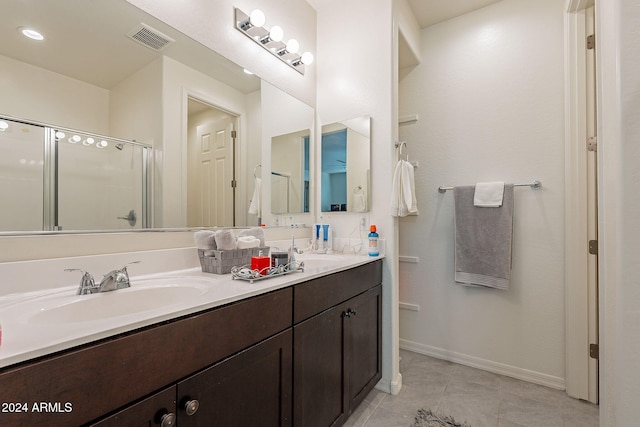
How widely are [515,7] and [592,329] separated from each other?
2202 millimetres

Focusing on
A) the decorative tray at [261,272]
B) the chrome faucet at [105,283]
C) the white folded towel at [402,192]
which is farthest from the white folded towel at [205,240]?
the white folded towel at [402,192]

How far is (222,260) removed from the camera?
1.19m

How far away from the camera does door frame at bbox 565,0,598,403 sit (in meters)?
1.74

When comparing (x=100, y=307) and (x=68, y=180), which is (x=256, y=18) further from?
(x=100, y=307)

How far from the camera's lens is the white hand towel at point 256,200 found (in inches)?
70.4

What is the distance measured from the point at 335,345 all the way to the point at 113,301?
92 centimetres

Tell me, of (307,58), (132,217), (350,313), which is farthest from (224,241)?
(307,58)

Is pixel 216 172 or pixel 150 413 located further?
pixel 216 172

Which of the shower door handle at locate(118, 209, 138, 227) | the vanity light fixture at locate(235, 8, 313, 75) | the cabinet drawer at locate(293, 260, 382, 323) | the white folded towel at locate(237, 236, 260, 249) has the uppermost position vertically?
the vanity light fixture at locate(235, 8, 313, 75)

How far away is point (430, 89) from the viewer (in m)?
2.39

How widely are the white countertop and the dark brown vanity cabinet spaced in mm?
127

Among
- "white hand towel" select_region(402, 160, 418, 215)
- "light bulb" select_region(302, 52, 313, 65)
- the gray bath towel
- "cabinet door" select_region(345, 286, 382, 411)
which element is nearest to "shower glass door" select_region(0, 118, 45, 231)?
"cabinet door" select_region(345, 286, 382, 411)

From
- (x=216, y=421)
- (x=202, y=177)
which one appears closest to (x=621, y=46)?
(x=216, y=421)

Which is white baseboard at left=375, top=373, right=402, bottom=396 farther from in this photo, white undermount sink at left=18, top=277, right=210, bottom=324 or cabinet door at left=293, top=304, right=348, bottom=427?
white undermount sink at left=18, top=277, right=210, bottom=324
